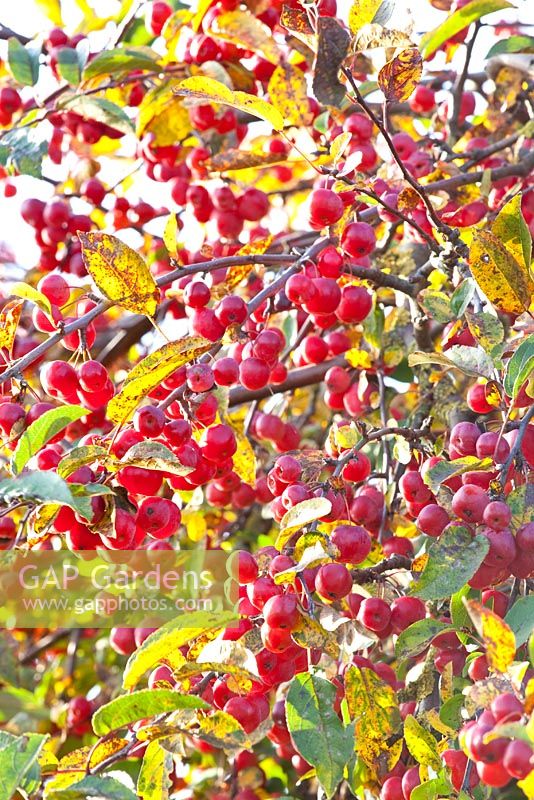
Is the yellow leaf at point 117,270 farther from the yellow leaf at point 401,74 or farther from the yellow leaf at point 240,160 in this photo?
the yellow leaf at point 240,160

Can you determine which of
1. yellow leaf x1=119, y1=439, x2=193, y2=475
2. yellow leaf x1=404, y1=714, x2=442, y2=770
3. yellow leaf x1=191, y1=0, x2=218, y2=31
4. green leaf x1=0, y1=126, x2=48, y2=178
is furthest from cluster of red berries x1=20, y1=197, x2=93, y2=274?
yellow leaf x1=404, y1=714, x2=442, y2=770

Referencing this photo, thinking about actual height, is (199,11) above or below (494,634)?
above

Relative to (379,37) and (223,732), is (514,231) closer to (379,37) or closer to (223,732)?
(379,37)

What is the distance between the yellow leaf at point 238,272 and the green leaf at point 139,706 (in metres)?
0.64

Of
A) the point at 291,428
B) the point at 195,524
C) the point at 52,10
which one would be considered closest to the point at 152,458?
the point at 291,428

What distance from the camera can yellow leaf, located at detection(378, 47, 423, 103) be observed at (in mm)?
1145

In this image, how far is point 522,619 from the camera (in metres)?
0.93

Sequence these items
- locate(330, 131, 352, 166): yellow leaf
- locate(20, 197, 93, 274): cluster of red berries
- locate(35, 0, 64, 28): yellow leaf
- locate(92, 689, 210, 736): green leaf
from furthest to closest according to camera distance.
Result: locate(35, 0, 64, 28): yellow leaf, locate(20, 197, 93, 274): cluster of red berries, locate(330, 131, 352, 166): yellow leaf, locate(92, 689, 210, 736): green leaf

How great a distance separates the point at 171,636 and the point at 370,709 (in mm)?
277

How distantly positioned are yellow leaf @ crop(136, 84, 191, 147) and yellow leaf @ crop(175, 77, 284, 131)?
672 mm

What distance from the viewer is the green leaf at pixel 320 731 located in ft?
3.22

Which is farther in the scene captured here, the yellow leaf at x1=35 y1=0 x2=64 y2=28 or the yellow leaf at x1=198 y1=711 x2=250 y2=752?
the yellow leaf at x1=35 y1=0 x2=64 y2=28

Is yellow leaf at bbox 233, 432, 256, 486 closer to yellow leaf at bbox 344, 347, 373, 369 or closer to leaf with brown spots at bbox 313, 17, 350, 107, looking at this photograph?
yellow leaf at bbox 344, 347, 373, 369

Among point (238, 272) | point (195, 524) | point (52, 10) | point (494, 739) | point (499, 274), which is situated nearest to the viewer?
point (494, 739)
